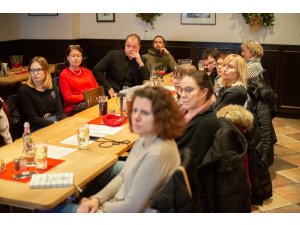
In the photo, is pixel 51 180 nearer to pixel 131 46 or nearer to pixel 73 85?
pixel 73 85

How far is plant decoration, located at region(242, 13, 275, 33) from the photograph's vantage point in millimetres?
6266

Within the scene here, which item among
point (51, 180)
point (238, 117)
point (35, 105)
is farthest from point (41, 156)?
point (35, 105)

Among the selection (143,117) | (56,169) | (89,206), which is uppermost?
(143,117)

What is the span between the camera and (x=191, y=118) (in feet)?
8.04

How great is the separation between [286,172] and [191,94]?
2.28 metres

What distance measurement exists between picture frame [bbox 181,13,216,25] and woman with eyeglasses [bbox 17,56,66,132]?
12.2 ft

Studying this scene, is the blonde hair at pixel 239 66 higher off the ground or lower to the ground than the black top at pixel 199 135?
higher

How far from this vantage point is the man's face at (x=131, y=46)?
484 centimetres

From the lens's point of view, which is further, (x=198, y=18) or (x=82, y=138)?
(x=198, y=18)

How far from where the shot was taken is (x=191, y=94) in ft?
8.27

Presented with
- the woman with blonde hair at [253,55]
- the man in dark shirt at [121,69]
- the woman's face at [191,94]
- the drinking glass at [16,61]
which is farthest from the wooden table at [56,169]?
the drinking glass at [16,61]

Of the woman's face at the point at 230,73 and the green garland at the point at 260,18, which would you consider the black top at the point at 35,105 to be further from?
the green garland at the point at 260,18

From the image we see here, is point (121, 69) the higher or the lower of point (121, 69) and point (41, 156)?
the higher

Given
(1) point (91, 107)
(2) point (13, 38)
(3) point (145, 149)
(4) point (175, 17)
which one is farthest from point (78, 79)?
(2) point (13, 38)
